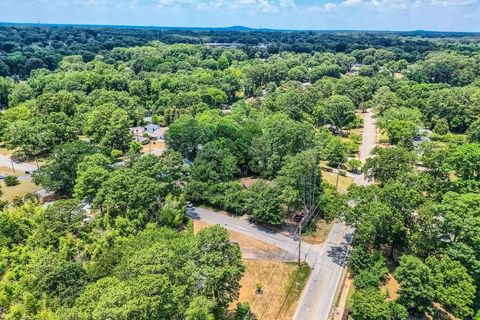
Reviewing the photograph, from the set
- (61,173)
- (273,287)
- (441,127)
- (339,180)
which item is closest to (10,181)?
(61,173)

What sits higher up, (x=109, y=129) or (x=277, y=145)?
(x=277, y=145)

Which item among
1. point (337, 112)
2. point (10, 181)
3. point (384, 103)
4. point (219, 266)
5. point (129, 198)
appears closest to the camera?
point (219, 266)

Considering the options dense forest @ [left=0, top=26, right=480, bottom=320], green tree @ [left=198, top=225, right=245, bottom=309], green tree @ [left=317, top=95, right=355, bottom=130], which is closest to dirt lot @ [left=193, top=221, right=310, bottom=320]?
dense forest @ [left=0, top=26, right=480, bottom=320]

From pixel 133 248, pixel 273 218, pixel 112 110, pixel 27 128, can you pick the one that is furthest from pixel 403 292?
pixel 27 128

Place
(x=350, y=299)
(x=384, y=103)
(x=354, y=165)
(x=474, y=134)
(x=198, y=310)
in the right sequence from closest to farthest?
(x=198, y=310) → (x=350, y=299) → (x=354, y=165) → (x=474, y=134) → (x=384, y=103)

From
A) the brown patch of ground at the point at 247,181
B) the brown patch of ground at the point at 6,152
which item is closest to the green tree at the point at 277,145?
the brown patch of ground at the point at 247,181

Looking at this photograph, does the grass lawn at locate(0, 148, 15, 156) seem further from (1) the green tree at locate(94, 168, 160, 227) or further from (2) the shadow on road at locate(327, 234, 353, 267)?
(2) the shadow on road at locate(327, 234, 353, 267)

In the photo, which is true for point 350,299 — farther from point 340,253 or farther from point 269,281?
point 269,281

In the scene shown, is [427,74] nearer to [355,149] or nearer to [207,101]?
[355,149]
